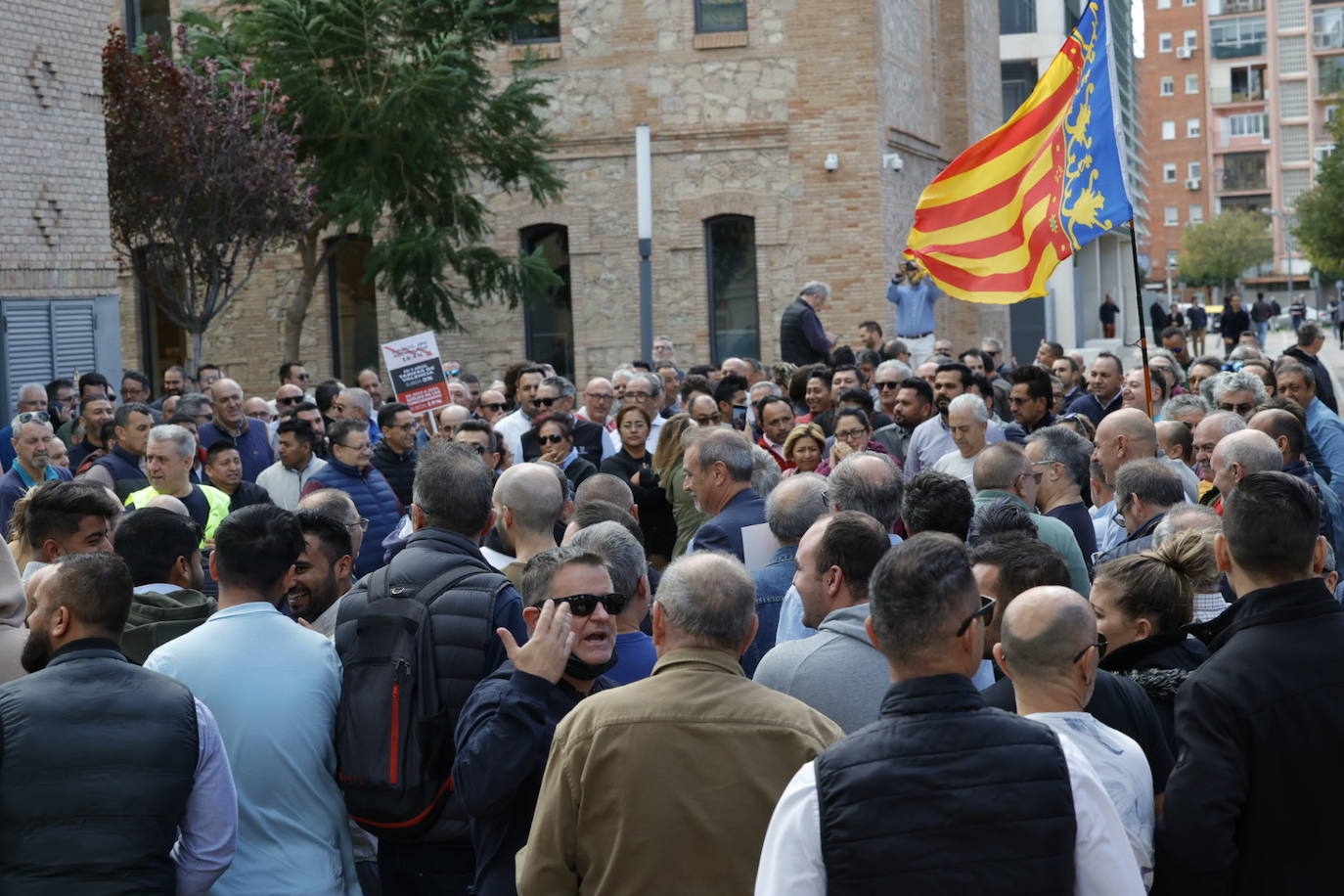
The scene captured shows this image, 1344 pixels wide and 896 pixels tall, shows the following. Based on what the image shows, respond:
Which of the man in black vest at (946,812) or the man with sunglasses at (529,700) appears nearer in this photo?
the man in black vest at (946,812)

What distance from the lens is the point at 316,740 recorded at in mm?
4879

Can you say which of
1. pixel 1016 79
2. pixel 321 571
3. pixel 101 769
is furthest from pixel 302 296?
pixel 101 769

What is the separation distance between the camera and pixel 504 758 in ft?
13.8

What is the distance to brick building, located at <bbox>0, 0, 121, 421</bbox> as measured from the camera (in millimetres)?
17000

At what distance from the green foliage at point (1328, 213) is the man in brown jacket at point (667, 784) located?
4229 cm

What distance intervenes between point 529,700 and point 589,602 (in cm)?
33

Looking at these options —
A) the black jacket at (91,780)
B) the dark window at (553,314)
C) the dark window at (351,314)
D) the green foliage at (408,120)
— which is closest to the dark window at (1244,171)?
the dark window at (553,314)

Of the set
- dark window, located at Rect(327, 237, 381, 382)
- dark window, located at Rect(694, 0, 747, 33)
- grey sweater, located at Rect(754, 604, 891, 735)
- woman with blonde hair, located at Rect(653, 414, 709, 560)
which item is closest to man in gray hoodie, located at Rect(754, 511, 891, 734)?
grey sweater, located at Rect(754, 604, 891, 735)

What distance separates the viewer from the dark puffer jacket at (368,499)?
9711 mm

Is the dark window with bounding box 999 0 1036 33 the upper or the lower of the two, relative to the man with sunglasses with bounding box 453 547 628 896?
upper

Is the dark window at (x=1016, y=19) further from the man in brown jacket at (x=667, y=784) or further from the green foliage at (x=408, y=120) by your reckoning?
the man in brown jacket at (x=667, y=784)

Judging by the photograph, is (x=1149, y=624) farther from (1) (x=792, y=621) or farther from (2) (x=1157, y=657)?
(1) (x=792, y=621)

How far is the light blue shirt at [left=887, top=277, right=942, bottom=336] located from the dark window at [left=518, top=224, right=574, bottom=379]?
22.6ft

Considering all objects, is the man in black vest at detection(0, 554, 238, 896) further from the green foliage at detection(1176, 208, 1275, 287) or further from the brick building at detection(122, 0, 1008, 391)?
the green foliage at detection(1176, 208, 1275, 287)
